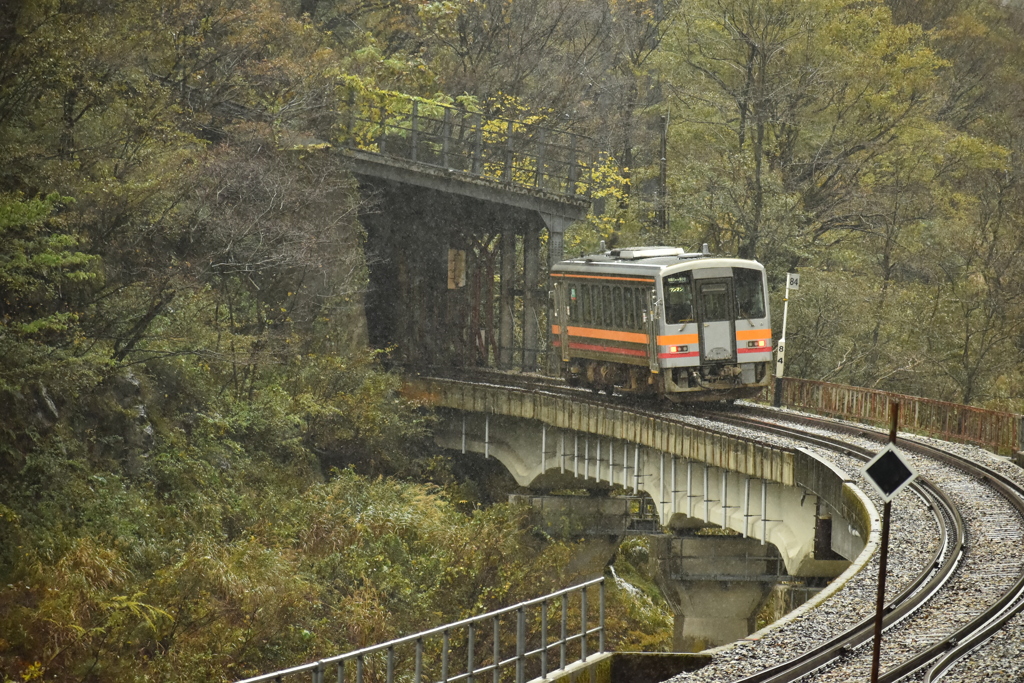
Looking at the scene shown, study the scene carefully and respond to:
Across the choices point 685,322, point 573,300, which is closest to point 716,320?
point 685,322

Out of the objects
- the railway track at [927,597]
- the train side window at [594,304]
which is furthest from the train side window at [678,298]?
the railway track at [927,597]

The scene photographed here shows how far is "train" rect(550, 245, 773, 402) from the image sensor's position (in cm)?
2558

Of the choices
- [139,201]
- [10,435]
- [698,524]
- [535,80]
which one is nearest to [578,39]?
[535,80]

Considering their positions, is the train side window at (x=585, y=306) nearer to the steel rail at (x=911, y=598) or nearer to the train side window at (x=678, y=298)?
the train side window at (x=678, y=298)

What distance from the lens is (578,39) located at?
49.8 meters

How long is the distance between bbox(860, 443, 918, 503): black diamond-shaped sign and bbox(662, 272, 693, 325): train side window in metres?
16.1

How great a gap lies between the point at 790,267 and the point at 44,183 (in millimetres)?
23428

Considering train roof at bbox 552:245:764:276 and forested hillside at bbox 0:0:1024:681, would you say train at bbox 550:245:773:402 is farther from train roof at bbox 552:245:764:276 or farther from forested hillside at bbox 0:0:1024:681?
forested hillside at bbox 0:0:1024:681

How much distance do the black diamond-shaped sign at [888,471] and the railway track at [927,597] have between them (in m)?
2.36

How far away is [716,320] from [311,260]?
28.9ft

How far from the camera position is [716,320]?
25.8 meters

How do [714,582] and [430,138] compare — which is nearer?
[714,582]

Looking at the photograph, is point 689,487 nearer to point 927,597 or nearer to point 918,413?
point 918,413

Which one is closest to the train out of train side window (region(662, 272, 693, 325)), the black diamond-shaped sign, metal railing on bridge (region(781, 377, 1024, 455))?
train side window (region(662, 272, 693, 325))
